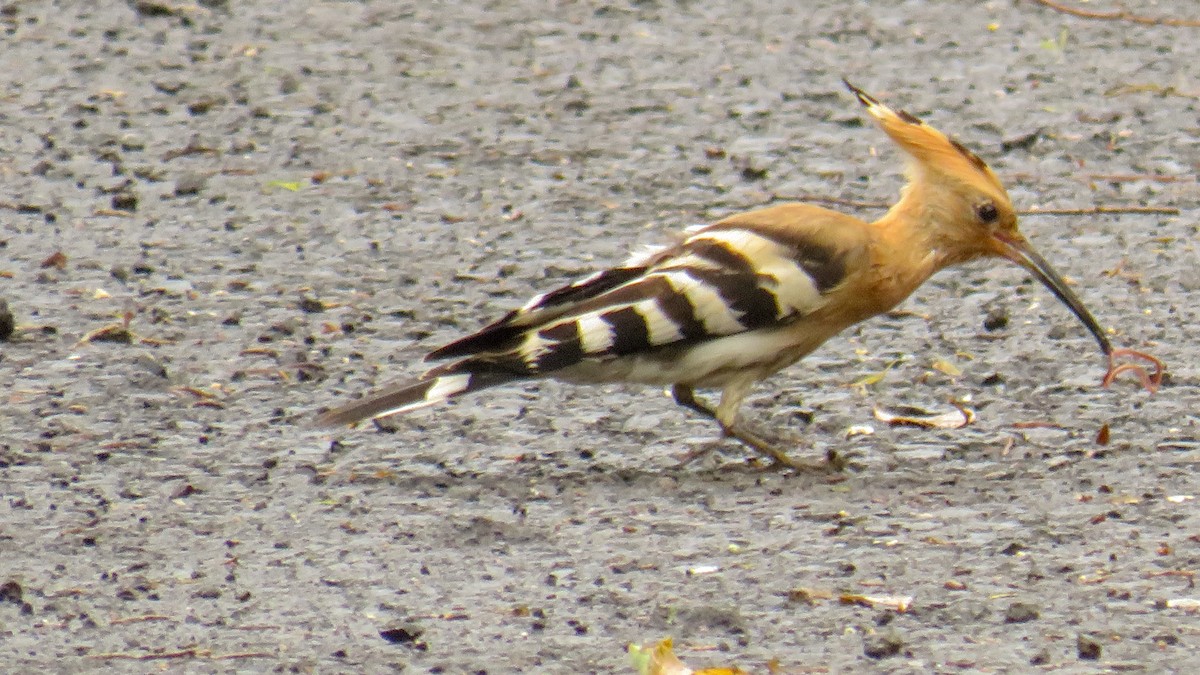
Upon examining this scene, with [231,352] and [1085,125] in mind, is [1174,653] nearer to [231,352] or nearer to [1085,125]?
[231,352]

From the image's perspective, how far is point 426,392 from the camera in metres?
5.10

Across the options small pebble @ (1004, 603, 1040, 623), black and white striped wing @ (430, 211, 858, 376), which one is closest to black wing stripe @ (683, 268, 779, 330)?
black and white striped wing @ (430, 211, 858, 376)

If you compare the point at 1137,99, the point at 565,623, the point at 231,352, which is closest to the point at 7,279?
the point at 231,352

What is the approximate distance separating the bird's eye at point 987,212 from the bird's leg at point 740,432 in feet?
2.54

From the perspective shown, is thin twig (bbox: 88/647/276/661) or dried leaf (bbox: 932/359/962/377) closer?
thin twig (bbox: 88/647/276/661)

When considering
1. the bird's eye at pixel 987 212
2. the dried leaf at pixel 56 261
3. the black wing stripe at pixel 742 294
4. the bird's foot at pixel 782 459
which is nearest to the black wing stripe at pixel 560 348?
the black wing stripe at pixel 742 294

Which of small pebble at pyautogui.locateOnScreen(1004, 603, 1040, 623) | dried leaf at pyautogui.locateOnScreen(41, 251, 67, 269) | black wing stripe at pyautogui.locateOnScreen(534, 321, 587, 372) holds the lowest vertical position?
dried leaf at pyautogui.locateOnScreen(41, 251, 67, 269)

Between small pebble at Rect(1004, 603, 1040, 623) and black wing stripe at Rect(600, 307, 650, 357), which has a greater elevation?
black wing stripe at Rect(600, 307, 650, 357)

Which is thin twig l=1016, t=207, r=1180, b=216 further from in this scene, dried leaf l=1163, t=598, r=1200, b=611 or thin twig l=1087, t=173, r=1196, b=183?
dried leaf l=1163, t=598, r=1200, b=611

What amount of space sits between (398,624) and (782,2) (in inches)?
246

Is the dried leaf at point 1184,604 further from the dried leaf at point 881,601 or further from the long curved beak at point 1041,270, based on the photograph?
the long curved beak at point 1041,270

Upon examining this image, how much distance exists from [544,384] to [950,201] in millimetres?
1268

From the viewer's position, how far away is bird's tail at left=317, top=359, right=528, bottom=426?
5.07 meters

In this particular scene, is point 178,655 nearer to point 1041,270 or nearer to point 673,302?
point 673,302
